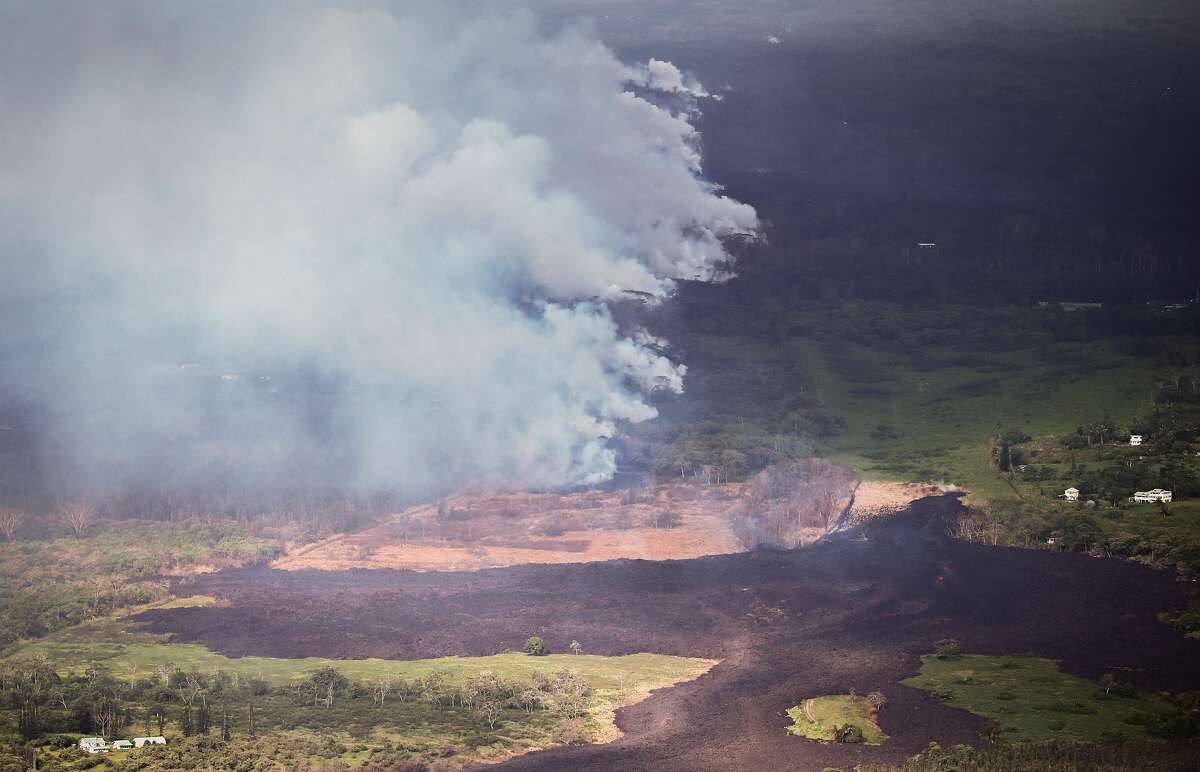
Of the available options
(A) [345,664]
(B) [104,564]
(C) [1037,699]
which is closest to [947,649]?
(C) [1037,699]

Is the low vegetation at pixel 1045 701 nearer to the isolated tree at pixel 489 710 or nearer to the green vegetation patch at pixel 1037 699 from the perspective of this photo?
the green vegetation patch at pixel 1037 699

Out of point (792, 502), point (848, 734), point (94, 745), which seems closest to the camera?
point (94, 745)

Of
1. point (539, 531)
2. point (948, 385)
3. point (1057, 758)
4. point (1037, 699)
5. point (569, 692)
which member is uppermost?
point (948, 385)

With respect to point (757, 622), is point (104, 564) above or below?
above

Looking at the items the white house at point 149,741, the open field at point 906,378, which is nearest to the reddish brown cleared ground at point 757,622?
the white house at point 149,741

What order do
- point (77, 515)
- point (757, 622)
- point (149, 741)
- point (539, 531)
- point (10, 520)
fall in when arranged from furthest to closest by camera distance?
point (77, 515)
point (539, 531)
point (10, 520)
point (757, 622)
point (149, 741)

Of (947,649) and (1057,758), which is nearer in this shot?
(1057,758)

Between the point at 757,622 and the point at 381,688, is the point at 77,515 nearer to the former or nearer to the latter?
the point at 381,688
